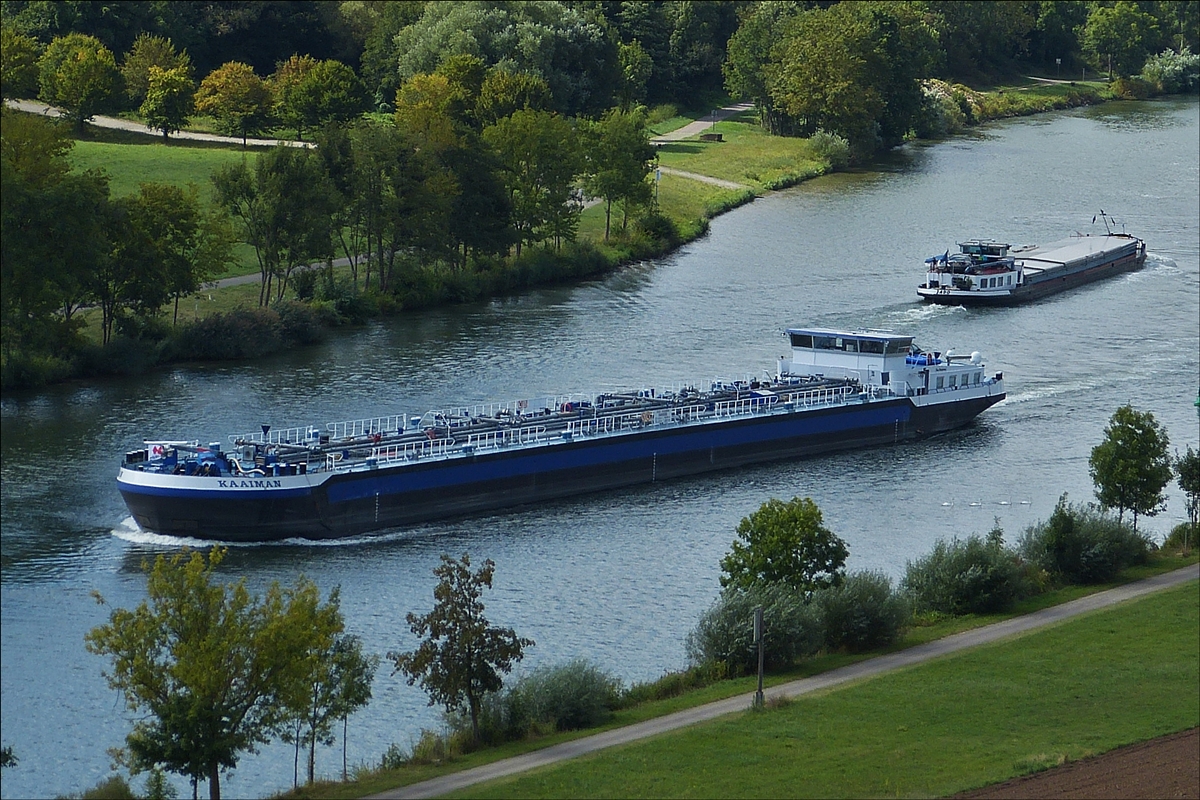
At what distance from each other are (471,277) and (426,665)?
47470 mm

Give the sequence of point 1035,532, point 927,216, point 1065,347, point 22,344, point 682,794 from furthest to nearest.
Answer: point 927,216, point 1065,347, point 22,344, point 1035,532, point 682,794

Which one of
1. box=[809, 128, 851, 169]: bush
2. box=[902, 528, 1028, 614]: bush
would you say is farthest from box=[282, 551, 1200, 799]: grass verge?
box=[809, 128, 851, 169]: bush

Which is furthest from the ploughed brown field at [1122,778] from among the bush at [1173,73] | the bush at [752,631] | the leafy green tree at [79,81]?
the bush at [1173,73]

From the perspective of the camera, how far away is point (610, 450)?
2099 inches

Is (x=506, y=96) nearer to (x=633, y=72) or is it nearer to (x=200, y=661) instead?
(x=633, y=72)

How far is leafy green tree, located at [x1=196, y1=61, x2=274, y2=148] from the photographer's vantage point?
101m

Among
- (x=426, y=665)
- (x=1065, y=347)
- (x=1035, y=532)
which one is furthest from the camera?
(x=1065, y=347)

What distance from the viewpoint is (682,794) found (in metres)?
31.1

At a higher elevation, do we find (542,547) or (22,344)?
(22,344)

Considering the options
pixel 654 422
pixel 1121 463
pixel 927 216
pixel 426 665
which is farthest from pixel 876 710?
pixel 927 216

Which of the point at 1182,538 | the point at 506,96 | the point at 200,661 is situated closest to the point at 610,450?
the point at 1182,538

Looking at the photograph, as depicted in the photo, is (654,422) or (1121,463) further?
(654,422)

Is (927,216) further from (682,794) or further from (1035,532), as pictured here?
(682,794)

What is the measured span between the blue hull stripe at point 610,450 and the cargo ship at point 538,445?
0.04m
